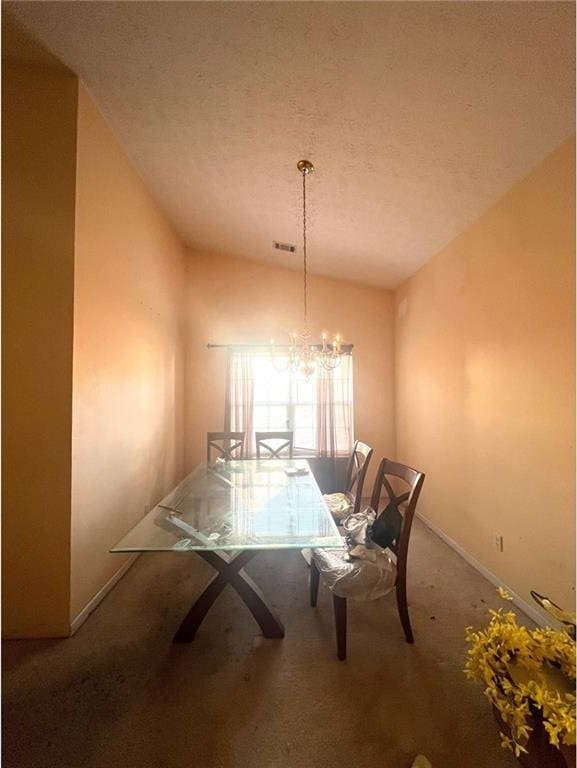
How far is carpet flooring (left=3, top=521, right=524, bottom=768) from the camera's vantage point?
1.26 metres

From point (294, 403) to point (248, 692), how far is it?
297 centimetres

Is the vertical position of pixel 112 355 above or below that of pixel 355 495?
above

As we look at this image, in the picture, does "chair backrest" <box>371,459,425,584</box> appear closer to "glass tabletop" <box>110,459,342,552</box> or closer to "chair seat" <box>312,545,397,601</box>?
"chair seat" <box>312,545,397,601</box>

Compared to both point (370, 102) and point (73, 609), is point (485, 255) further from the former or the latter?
point (73, 609)

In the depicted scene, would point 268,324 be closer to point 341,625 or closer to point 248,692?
point 341,625

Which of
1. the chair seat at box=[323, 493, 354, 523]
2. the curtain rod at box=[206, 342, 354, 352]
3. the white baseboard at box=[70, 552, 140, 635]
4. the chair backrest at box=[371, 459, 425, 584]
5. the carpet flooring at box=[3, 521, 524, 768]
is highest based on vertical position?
the curtain rod at box=[206, 342, 354, 352]

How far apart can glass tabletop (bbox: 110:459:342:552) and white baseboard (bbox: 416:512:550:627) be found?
1.43 m

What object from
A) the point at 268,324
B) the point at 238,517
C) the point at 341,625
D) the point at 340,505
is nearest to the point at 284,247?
the point at 268,324

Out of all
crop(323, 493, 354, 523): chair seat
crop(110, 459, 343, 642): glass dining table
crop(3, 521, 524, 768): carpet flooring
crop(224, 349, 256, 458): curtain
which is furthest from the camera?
crop(224, 349, 256, 458): curtain

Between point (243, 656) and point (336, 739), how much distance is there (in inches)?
23.0

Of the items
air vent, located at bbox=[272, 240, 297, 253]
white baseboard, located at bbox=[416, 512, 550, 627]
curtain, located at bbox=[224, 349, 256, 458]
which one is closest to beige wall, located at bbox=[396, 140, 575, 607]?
white baseboard, located at bbox=[416, 512, 550, 627]

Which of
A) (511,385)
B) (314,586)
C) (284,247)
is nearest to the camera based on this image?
(314,586)

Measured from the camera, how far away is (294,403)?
13.8 feet

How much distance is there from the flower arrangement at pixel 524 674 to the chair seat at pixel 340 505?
4.31 feet
